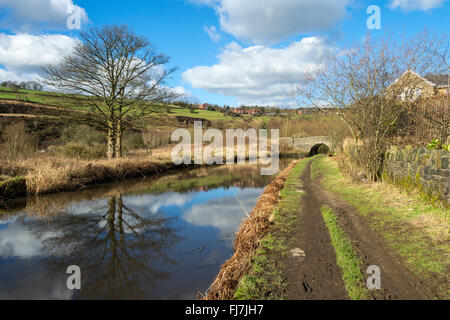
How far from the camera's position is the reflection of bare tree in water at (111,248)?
4699mm

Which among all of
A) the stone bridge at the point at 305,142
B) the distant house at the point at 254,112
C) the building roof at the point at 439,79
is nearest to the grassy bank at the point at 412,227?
the building roof at the point at 439,79

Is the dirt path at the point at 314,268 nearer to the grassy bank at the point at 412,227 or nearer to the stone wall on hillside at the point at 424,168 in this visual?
the grassy bank at the point at 412,227

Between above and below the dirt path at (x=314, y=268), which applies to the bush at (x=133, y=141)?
above

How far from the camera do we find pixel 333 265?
407 cm

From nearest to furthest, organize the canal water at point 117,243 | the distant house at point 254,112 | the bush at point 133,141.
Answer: the canal water at point 117,243 < the bush at point 133,141 < the distant house at point 254,112

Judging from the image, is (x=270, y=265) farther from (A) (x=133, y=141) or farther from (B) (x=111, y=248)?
(A) (x=133, y=141)

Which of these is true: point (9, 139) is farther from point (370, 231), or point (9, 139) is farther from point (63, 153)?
point (370, 231)

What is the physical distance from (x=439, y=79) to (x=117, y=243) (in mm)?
11405

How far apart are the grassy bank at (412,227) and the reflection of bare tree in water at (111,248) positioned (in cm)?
424

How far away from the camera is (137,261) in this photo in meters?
5.66

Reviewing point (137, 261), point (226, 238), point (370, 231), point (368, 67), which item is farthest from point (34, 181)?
point (368, 67)

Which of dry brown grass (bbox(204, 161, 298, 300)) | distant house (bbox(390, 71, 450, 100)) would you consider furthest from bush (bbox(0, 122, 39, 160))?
distant house (bbox(390, 71, 450, 100))

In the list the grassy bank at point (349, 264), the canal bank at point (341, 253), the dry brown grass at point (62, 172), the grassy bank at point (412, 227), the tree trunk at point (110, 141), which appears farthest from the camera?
the tree trunk at point (110, 141)

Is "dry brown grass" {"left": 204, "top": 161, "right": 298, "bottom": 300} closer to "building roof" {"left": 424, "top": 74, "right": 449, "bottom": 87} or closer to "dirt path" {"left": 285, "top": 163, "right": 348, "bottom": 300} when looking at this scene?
"dirt path" {"left": 285, "top": 163, "right": 348, "bottom": 300}
